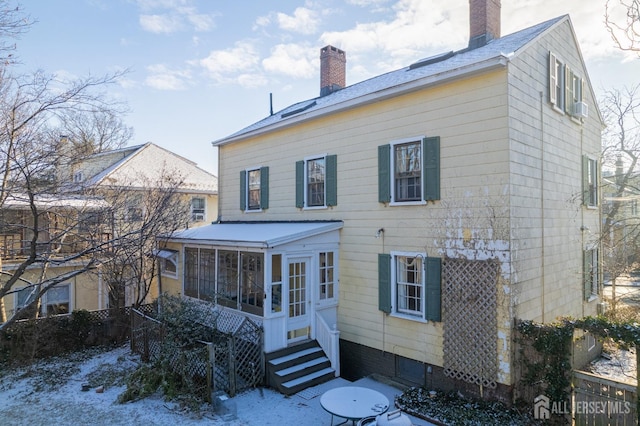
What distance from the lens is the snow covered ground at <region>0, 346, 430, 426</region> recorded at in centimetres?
733

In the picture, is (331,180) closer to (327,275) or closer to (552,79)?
(327,275)

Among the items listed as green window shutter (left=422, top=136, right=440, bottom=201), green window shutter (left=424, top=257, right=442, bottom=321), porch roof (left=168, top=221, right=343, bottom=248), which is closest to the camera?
green window shutter (left=424, top=257, right=442, bottom=321)

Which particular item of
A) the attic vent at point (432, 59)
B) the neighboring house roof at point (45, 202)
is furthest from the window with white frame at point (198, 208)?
the attic vent at point (432, 59)

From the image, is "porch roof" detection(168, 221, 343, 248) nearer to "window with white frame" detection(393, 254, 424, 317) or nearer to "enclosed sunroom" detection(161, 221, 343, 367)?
"enclosed sunroom" detection(161, 221, 343, 367)

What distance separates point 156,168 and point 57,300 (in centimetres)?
944

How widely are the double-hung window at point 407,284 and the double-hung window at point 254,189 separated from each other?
17.4 feet

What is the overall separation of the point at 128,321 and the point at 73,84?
8579 millimetres

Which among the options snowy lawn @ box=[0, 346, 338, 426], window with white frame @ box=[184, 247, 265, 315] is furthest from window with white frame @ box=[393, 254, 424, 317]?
window with white frame @ box=[184, 247, 265, 315]

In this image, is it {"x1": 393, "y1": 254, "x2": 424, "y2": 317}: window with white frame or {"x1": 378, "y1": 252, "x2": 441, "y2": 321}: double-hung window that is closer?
{"x1": 378, "y1": 252, "x2": 441, "y2": 321}: double-hung window

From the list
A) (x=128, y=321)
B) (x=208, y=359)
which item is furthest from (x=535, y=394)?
(x=128, y=321)

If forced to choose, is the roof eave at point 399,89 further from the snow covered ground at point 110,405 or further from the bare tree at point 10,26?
the snow covered ground at point 110,405

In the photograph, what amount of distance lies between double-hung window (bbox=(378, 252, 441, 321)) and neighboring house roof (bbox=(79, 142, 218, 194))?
14.8m

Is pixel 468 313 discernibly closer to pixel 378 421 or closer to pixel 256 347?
pixel 378 421

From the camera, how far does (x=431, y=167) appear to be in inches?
342
